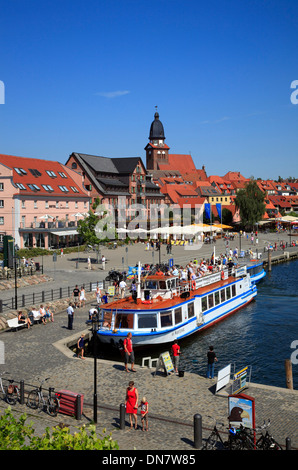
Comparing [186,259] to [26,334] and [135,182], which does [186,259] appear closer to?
[26,334]

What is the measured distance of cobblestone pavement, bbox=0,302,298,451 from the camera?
15.4 meters

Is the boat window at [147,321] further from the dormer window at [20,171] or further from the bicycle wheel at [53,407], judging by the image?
the dormer window at [20,171]

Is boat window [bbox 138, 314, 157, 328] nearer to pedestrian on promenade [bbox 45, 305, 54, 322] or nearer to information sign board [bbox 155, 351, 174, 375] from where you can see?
information sign board [bbox 155, 351, 174, 375]

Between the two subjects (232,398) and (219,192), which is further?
(219,192)

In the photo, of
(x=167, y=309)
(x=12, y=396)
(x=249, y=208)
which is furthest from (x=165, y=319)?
(x=249, y=208)

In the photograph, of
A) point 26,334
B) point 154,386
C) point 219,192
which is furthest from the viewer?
point 219,192

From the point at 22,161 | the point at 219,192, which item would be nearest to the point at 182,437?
the point at 22,161

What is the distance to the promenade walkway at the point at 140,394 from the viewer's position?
15438mm

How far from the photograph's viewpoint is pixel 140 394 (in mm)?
19312

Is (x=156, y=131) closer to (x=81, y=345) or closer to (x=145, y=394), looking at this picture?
(x=81, y=345)

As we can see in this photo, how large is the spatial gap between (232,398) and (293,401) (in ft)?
13.4

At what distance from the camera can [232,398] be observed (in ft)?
49.8

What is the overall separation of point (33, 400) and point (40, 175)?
61.1 meters

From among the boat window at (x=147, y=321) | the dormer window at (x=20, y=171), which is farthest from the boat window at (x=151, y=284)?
the dormer window at (x=20, y=171)
